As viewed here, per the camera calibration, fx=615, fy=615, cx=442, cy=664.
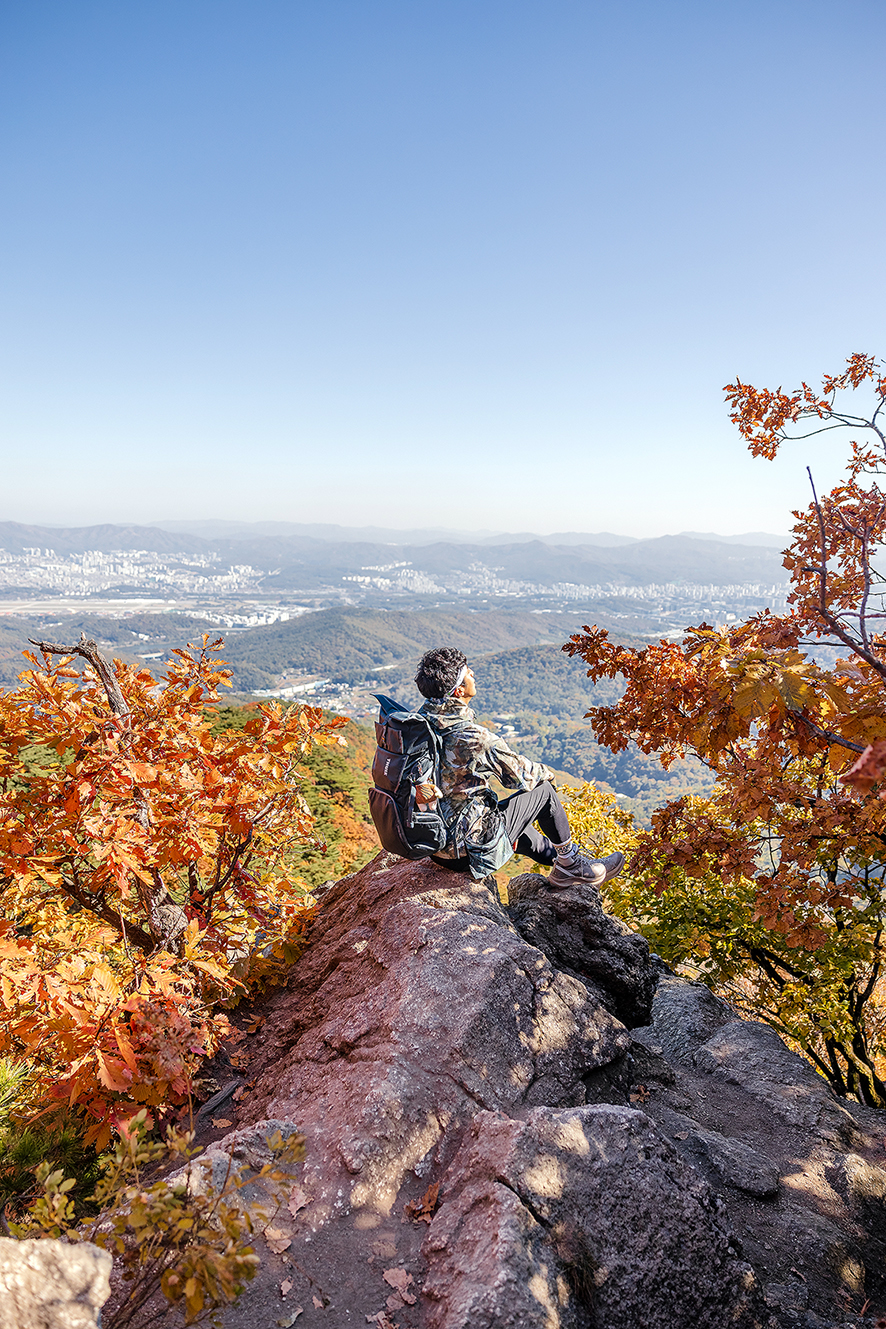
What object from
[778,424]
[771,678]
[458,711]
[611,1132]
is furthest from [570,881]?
[778,424]

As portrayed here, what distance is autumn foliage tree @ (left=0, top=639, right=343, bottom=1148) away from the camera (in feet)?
11.4

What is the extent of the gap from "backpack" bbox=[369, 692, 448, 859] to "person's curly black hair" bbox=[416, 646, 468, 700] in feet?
0.83

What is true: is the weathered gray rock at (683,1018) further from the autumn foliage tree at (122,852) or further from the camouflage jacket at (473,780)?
the autumn foliage tree at (122,852)

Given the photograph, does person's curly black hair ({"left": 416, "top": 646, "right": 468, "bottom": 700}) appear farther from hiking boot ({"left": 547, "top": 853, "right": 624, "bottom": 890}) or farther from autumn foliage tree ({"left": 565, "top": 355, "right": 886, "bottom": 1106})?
hiking boot ({"left": 547, "top": 853, "right": 624, "bottom": 890})

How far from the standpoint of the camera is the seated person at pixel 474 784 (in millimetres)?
4945

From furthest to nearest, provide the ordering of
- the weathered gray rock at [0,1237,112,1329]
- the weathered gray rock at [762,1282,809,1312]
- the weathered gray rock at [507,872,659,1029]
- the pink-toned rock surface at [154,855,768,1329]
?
the weathered gray rock at [507,872,659,1029]
the weathered gray rock at [762,1282,809,1312]
the pink-toned rock surface at [154,855,768,1329]
the weathered gray rock at [0,1237,112,1329]

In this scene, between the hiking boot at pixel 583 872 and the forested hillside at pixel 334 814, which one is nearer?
the hiking boot at pixel 583 872

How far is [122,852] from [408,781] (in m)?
2.11

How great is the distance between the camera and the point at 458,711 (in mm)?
5008

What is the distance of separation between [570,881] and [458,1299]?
12.8 feet

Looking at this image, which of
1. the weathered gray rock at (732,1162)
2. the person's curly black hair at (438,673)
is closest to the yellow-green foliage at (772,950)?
the weathered gray rock at (732,1162)

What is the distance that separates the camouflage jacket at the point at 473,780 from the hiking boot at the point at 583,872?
3.48 ft

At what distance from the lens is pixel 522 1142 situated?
3.07 metres

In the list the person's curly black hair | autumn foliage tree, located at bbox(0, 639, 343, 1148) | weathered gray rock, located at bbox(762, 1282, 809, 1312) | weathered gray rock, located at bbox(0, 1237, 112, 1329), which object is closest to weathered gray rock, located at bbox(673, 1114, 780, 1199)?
weathered gray rock, located at bbox(762, 1282, 809, 1312)
